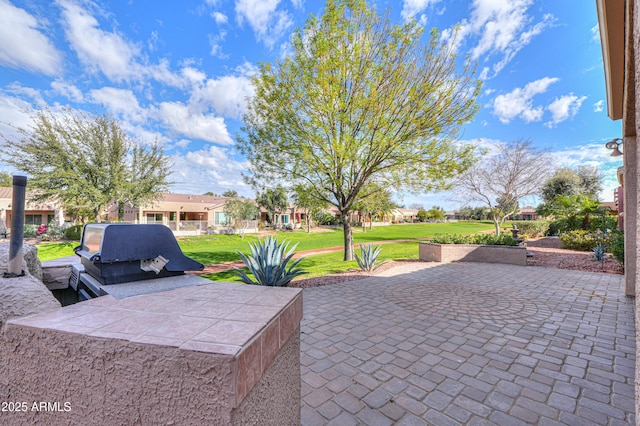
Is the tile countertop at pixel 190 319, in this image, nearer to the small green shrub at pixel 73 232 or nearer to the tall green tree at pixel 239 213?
the small green shrub at pixel 73 232

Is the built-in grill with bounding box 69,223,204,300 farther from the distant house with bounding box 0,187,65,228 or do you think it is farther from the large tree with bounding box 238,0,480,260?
the distant house with bounding box 0,187,65,228

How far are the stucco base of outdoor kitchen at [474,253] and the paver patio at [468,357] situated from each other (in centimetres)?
396

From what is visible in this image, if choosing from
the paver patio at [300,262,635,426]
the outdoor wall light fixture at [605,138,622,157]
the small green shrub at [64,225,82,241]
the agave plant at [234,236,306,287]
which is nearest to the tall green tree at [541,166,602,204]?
the outdoor wall light fixture at [605,138,622,157]

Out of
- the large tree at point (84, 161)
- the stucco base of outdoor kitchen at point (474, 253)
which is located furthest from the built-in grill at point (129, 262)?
the large tree at point (84, 161)

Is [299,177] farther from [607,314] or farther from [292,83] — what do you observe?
[607,314]

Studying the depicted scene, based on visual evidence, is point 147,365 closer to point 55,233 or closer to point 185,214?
point 55,233

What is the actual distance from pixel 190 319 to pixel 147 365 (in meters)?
0.33

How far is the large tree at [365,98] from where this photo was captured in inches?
320

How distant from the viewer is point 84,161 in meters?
16.4

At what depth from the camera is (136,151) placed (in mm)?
18391

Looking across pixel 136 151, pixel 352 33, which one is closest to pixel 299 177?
pixel 352 33

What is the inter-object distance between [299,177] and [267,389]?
903 centimetres

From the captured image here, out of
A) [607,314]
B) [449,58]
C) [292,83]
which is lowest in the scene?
[607,314]

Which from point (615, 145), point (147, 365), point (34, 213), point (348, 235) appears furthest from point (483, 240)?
point (34, 213)
